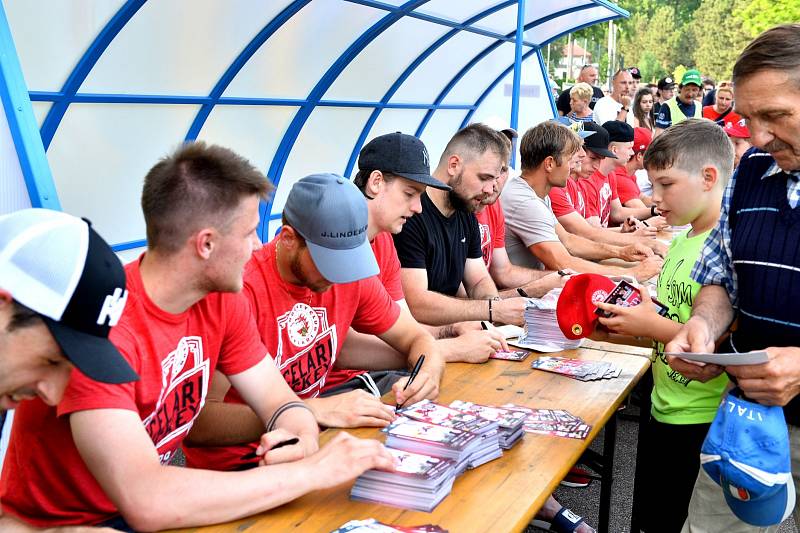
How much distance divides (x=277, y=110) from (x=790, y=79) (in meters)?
5.92

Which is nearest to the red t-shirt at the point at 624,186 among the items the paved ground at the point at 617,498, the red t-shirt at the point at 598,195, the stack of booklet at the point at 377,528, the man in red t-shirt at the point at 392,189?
the red t-shirt at the point at 598,195

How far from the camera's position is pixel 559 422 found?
2572 millimetres

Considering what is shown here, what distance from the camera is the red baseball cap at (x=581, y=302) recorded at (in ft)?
10.1

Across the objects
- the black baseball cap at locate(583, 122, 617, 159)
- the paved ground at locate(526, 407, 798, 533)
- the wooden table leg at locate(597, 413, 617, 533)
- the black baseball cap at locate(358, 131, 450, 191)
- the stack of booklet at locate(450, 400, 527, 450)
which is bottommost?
the paved ground at locate(526, 407, 798, 533)

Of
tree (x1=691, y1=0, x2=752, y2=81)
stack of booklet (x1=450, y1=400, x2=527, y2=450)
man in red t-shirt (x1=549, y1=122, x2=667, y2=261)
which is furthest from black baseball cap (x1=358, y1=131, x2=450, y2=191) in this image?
tree (x1=691, y1=0, x2=752, y2=81)

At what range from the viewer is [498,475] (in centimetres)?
217

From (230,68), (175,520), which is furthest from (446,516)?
(230,68)

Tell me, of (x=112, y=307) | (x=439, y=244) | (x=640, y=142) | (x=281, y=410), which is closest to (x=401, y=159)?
(x=439, y=244)

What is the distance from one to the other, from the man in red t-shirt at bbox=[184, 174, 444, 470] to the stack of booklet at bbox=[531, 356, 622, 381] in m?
0.48

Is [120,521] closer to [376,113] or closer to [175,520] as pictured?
[175,520]

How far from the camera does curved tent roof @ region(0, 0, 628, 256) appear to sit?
205 inches

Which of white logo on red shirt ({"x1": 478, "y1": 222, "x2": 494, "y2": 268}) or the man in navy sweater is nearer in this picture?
the man in navy sweater

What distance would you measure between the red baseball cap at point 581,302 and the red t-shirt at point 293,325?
0.79 m

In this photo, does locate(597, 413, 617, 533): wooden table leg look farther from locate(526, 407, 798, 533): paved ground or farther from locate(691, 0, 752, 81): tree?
locate(691, 0, 752, 81): tree
